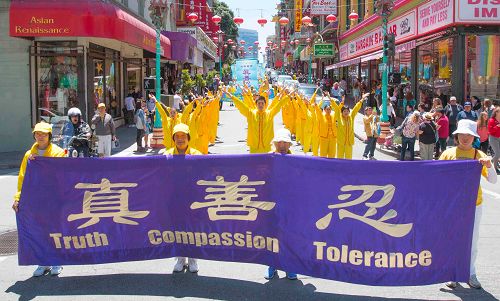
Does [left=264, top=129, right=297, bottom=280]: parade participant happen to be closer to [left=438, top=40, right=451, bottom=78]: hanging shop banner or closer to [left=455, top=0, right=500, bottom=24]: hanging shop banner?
[left=455, top=0, right=500, bottom=24]: hanging shop banner

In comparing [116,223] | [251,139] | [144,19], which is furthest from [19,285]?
[144,19]

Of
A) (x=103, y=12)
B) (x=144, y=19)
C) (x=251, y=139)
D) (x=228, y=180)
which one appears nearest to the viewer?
(x=228, y=180)

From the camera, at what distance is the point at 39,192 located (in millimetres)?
5957

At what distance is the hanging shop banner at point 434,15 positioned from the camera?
19144mm

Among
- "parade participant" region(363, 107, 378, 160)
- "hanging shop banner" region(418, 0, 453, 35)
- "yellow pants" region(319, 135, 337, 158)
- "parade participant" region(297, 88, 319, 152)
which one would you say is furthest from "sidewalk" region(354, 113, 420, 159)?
"yellow pants" region(319, 135, 337, 158)

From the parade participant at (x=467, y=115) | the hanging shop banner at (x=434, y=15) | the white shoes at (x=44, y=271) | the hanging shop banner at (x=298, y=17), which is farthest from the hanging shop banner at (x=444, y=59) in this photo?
the hanging shop banner at (x=298, y=17)

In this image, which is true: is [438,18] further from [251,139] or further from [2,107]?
[2,107]

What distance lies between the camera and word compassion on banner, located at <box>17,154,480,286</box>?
5402 millimetres

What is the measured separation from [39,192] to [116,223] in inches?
31.3

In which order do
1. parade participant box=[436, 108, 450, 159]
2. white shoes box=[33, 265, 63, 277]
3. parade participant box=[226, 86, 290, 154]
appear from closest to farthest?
1. white shoes box=[33, 265, 63, 277]
2. parade participant box=[226, 86, 290, 154]
3. parade participant box=[436, 108, 450, 159]

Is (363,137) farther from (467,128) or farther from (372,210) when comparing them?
(372,210)

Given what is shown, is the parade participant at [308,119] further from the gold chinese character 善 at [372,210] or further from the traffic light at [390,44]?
the gold chinese character 善 at [372,210]

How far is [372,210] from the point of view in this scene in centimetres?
547

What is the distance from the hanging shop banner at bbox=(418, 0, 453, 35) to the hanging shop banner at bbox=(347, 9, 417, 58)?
42.4 inches
